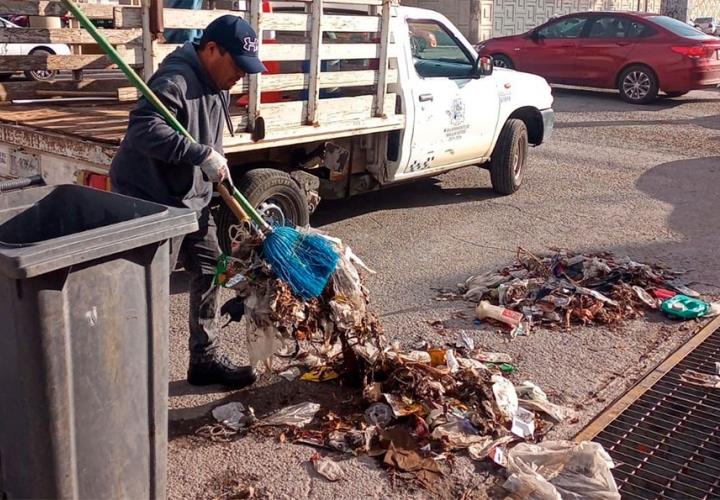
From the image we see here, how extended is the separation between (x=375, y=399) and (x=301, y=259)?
79 centimetres

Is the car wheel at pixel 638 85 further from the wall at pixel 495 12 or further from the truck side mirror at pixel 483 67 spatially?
the wall at pixel 495 12

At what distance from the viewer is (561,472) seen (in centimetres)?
378

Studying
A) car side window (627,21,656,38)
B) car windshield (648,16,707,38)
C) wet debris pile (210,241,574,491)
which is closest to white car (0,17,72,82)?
wet debris pile (210,241,574,491)

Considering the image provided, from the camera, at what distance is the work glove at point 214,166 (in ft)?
Result: 12.3

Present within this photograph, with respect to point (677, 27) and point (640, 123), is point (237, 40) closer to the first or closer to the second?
point (640, 123)

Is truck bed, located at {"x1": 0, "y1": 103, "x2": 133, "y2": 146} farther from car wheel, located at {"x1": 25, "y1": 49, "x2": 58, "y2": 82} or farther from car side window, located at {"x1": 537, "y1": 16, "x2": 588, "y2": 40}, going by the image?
car side window, located at {"x1": 537, "y1": 16, "x2": 588, "y2": 40}

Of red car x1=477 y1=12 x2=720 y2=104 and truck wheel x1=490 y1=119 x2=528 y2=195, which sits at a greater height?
red car x1=477 y1=12 x2=720 y2=104

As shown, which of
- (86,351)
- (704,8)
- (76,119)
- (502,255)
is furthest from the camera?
(704,8)

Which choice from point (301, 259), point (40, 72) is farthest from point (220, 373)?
point (40, 72)

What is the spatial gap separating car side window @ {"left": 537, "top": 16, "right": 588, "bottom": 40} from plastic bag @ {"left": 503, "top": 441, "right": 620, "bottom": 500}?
14059mm

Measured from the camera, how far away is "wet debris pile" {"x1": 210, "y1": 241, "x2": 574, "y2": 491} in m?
3.95

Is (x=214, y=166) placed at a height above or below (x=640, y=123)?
above

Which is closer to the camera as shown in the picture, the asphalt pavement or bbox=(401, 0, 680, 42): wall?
the asphalt pavement

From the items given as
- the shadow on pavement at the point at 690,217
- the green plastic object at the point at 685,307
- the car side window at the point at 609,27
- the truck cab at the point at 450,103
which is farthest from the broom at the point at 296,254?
the car side window at the point at 609,27
